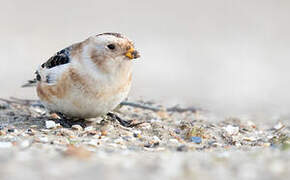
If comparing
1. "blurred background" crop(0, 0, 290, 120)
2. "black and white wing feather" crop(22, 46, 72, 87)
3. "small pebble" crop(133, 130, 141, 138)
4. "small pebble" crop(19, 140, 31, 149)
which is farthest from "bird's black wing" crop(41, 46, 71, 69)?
"blurred background" crop(0, 0, 290, 120)

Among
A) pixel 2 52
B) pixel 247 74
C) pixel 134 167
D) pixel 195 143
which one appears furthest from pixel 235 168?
pixel 2 52

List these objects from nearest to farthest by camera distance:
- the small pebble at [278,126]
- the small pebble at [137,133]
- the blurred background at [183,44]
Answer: the small pebble at [137,133], the small pebble at [278,126], the blurred background at [183,44]

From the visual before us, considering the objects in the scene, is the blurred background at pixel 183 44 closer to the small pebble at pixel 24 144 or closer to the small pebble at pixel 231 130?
the small pebble at pixel 231 130

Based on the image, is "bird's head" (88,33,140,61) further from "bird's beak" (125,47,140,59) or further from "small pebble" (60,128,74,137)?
"small pebble" (60,128,74,137)

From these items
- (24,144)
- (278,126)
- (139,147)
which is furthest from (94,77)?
(278,126)

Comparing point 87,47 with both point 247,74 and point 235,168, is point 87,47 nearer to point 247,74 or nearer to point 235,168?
point 235,168

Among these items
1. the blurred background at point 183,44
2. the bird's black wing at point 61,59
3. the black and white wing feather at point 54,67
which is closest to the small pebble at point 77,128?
the black and white wing feather at point 54,67
